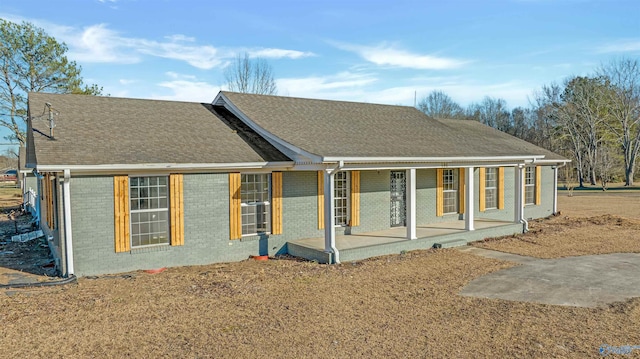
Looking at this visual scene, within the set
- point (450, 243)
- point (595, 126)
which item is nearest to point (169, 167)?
point (450, 243)

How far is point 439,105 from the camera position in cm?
6994

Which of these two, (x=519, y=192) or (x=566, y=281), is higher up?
(x=519, y=192)

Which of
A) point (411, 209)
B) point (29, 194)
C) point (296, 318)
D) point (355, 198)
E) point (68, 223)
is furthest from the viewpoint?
point (29, 194)

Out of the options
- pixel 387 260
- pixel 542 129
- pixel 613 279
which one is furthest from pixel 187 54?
pixel 542 129

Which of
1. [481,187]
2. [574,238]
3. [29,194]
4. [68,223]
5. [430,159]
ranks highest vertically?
[430,159]

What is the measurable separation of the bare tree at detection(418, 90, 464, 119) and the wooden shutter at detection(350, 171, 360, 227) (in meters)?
57.5

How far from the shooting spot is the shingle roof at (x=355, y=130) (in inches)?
467

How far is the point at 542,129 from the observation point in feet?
182

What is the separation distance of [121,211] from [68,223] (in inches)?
41.0

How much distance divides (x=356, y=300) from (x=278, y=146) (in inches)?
223

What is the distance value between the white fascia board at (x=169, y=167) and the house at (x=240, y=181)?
0.09 feet

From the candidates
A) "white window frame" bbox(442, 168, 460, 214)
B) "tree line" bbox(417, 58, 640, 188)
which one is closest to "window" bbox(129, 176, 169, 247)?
"white window frame" bbox(442, 168, 460, 214)

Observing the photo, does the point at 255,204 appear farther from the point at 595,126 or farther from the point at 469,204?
the point at 595,126

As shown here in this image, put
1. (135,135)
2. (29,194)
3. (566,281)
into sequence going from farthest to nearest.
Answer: (29,194) → (135,135) → (566,281)
